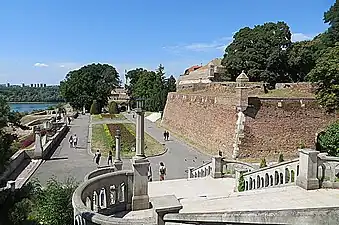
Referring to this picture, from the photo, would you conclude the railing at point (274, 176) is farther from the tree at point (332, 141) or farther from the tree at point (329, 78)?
the tree at point (329, 78)

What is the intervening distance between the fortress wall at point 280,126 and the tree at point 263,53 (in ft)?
53.7

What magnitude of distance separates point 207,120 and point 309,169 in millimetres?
19123

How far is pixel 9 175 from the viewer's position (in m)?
18.9

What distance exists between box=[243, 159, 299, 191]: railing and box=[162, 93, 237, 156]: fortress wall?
1081 centimetres

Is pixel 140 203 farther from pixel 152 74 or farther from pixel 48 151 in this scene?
pixel 152 74

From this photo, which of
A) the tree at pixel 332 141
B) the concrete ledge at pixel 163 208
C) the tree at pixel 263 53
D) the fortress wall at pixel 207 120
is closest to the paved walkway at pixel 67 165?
the fortress wall at pixel 207 120

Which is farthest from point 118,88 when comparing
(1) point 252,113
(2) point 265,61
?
(1) point 252,113

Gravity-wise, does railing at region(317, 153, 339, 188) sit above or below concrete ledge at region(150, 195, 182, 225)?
below

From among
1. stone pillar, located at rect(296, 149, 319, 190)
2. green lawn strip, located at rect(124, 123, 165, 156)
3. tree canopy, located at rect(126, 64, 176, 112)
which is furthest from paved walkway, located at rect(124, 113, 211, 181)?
tree canopy, located at rect(126, 64, 176, 112)

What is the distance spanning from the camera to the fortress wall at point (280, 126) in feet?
74.2

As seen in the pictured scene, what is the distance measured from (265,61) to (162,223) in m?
38.0

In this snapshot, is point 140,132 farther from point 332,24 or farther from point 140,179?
point 332,24

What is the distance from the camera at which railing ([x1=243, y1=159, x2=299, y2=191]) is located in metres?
10.4

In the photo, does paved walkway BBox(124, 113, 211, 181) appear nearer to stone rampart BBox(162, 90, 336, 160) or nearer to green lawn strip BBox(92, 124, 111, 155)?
stone rampart BBox(162, 90, 336, 160)
